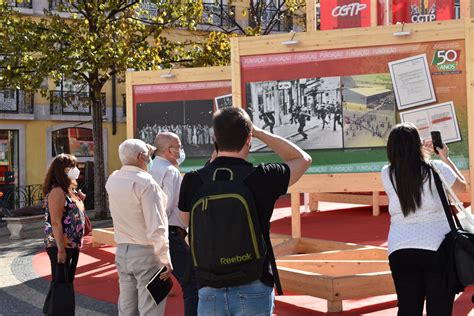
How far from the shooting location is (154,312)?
5.11 meters

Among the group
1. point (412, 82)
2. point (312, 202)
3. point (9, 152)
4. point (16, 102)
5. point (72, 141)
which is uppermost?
point (16, 102)

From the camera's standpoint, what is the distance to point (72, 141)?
2977 cm

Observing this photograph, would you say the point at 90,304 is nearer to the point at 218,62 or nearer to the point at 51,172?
the point at 51,172

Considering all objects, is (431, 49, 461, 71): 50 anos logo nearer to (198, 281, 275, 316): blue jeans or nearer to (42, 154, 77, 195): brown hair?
(42, 154, 77, 195): brown hair

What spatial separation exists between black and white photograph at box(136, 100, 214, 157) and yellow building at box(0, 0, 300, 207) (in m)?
16.2

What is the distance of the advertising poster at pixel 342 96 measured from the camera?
7867 mm

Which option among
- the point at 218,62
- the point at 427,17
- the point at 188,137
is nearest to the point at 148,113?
the point at 188,137

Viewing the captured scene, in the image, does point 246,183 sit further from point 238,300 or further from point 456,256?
point 456,256

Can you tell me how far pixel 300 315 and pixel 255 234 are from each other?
3.95 meters

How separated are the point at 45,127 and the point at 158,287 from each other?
83.2ft

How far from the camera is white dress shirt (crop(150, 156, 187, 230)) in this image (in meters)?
5.73

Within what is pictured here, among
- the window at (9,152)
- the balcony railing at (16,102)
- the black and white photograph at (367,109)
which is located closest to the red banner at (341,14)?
the black and white photograph at (367,109)

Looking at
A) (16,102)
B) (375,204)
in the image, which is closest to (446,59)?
(375,204)

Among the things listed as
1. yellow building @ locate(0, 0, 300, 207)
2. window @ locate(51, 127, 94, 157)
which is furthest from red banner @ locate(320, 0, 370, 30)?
window @ locate(51, 127, 94, 157)
